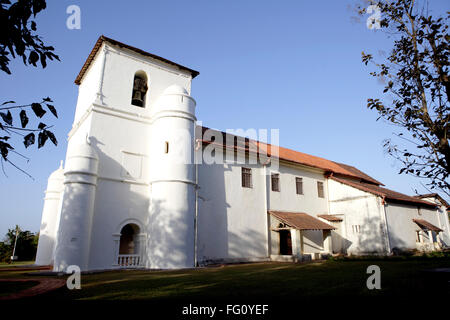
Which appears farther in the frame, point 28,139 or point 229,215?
point 229,215

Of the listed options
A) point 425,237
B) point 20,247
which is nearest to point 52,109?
point 425,237

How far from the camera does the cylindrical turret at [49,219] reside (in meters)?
18.2

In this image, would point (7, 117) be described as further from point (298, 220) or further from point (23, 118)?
point (298, 220)

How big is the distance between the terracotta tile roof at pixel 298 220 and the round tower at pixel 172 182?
250 inches

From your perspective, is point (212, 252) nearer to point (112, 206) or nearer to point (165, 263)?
point (165, 263)

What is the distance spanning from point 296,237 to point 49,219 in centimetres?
1520

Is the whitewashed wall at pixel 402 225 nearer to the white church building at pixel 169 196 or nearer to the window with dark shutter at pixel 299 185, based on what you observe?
the white church building at pixel 169 196

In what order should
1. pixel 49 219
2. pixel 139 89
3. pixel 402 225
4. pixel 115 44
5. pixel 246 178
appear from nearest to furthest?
pixel 115 44 → pixel 139 89 → pixel 49 219 → pixel 246 178 → pixel 402 225

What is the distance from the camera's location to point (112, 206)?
1452 centimetres

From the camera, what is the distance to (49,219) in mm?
18953

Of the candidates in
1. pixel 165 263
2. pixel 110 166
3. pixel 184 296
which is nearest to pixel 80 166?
pixel 110 166

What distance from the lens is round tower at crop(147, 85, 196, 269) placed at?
14195 mm
